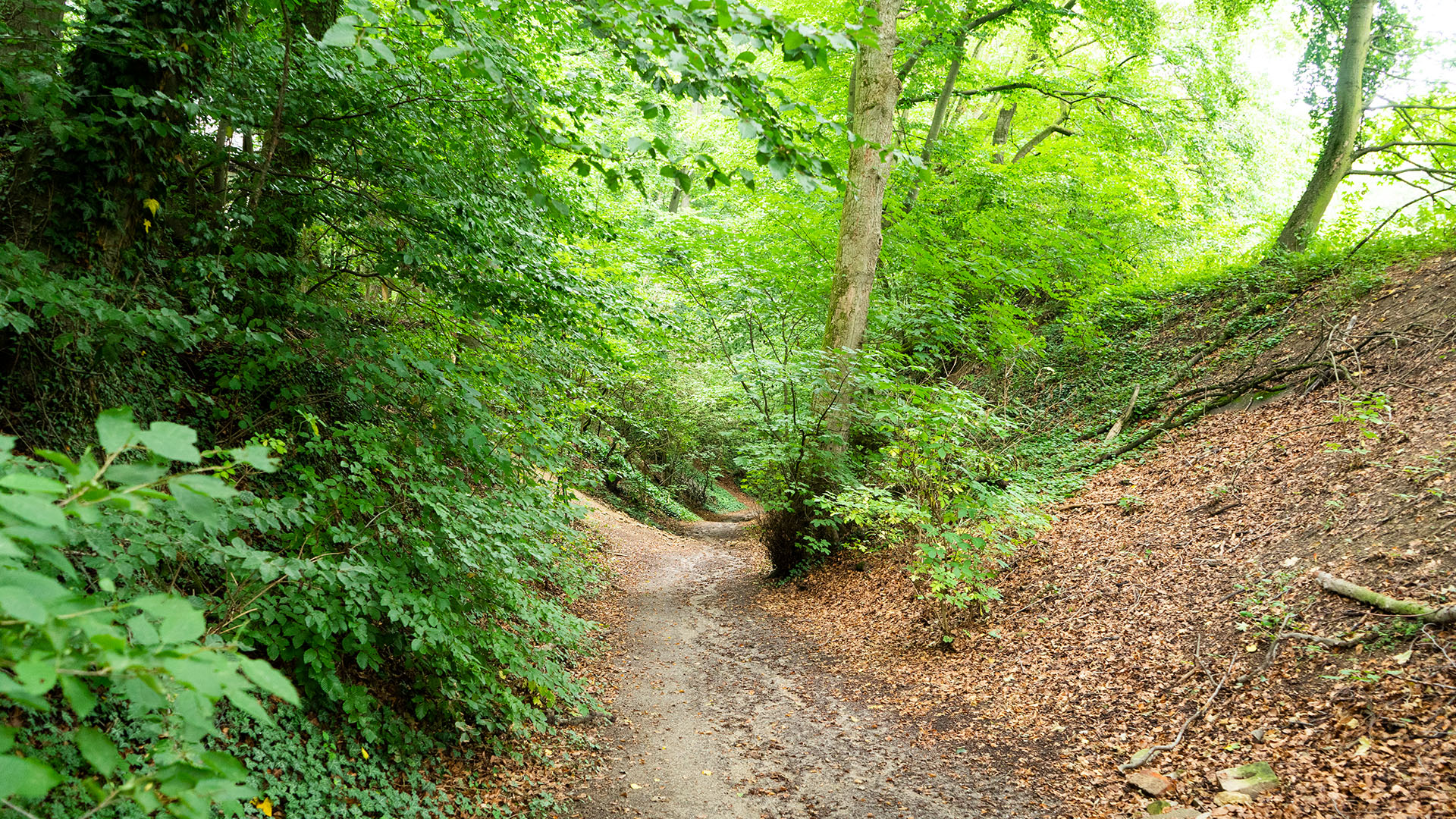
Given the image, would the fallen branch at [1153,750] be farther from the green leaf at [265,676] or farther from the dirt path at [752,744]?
the green leaf at [265,676]

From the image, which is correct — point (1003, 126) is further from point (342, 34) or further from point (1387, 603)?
point (342, 34)

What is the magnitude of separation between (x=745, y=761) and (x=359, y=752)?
268 cm

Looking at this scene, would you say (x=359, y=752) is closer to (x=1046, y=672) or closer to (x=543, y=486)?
(x=543, y=486)

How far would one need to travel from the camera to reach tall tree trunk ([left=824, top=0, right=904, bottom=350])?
9.30 metres

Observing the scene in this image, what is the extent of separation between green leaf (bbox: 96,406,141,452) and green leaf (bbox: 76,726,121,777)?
16.6 inches

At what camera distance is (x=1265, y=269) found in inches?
442

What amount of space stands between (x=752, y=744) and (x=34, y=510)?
538 centimetres

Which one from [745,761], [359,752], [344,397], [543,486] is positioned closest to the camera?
[359,752]

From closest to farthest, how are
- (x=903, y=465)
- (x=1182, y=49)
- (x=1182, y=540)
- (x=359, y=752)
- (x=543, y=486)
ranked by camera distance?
(x=359, y=752), (x=543, y=486), (x=1182, y=540), (x=903, y=465), (x=1182, y=49)

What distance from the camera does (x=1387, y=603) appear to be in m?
4.70

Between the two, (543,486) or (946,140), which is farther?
(946,140)

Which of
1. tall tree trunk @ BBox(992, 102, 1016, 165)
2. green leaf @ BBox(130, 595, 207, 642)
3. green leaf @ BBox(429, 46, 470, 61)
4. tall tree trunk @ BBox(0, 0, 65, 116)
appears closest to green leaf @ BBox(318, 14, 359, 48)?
green leaf @ BBox(429, 46, 470, 61)

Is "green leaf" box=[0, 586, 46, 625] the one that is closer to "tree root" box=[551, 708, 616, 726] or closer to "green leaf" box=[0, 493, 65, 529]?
"green leaf" box=[0, 493, 65, 529]

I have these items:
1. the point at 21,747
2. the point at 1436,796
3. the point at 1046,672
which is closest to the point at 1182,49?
the point at 1046,672
